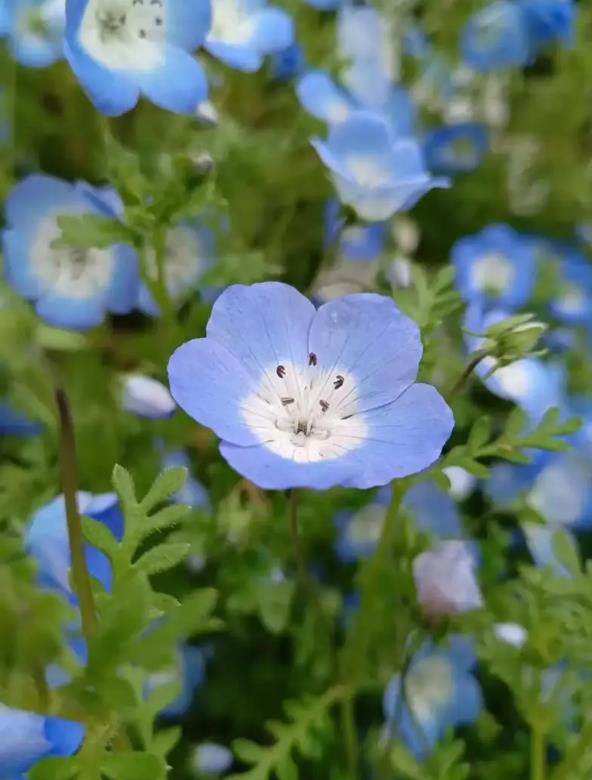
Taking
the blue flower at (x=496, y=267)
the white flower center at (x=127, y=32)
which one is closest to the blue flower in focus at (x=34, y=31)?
the white flower center at (x=127, y=32)

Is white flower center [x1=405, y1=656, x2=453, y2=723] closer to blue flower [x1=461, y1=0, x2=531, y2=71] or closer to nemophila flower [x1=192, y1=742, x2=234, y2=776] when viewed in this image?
nemophila flower [x1=192, y1=742, x2=234, y2=776]

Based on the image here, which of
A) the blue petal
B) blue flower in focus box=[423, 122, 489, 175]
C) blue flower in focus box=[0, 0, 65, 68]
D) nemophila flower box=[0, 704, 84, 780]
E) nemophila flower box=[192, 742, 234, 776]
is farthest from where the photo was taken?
blue flower in focus box=[423, 122, 489, 175]

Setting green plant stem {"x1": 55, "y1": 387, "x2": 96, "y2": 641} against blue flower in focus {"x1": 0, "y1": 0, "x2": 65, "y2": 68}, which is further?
blue flower in focus {"x1": 0, "y1": 0, "x2": 65, "y2": 68}

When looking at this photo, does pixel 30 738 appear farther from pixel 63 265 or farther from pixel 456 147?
pixel 456 147

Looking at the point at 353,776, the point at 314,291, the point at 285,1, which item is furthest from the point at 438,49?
the point at 353,776

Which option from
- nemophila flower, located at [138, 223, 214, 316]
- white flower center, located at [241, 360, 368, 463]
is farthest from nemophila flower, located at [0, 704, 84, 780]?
nemophila flower, located at [138, 223, 214, 316]

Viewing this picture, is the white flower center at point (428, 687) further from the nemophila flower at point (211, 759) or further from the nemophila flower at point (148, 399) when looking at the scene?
the nemophila flower at point (148, 399)
